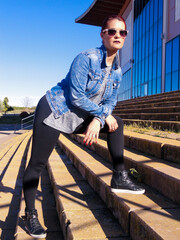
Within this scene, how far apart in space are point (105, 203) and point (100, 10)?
3229 cm

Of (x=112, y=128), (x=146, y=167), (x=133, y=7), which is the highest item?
(x=133, y=7)

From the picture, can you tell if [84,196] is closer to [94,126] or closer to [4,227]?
[4,227]

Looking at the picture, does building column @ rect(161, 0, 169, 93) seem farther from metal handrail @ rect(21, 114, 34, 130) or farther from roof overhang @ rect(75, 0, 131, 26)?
roof overhang @ rect(75, 0, 131, 26)

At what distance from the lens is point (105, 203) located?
2.43 m

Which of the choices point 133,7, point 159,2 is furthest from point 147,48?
point 133,7

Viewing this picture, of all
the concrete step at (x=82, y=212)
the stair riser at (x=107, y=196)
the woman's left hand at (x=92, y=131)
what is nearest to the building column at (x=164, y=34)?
the stair riser at (x=107, y=196)

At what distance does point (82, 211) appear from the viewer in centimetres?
225

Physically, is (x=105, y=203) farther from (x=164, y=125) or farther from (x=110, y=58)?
(x=164, y=125)

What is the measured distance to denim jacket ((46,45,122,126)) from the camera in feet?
5.78

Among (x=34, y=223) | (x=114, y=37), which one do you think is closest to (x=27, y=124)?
(x=34, y=223)

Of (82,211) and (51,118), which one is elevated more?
(51,118)

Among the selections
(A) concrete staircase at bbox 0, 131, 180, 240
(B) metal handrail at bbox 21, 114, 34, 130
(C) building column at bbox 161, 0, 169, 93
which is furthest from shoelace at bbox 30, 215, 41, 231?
(C) building column at bbox 161, 0, 169, 93

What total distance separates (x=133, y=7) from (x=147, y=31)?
5.93 meters

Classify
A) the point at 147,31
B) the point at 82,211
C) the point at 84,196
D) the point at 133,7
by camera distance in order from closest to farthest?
the point at 82,211
the point at 84,196
the point at 147,31
the point at 133,7
